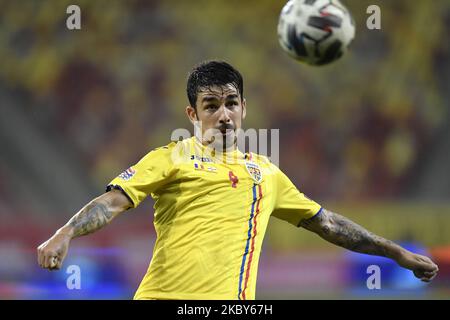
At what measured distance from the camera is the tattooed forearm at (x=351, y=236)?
15.6 ft

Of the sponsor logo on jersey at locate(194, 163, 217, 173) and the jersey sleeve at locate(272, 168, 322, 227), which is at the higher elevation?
the sponsor logo on jersey at locate(194, 163, 217, 173)

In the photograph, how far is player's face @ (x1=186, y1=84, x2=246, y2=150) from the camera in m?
4.45

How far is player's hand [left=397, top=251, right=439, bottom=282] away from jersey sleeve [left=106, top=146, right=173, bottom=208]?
5.08 feet

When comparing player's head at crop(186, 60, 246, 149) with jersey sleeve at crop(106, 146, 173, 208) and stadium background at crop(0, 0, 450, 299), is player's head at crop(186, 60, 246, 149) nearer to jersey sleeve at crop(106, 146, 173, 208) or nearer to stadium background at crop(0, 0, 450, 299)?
jersey sleeve at crop(106, 146, 173, 208)

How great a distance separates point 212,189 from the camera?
14.3 feet

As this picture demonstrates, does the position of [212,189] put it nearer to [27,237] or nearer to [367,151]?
[27,237]

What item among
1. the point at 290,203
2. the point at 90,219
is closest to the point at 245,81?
the point at 290,203

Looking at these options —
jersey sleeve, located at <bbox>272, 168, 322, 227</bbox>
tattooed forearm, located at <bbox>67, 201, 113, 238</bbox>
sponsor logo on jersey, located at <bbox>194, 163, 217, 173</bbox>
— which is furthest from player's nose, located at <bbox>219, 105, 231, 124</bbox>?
tattooed forearm, located at <bbox>67, 201, 113, 238</bbox>

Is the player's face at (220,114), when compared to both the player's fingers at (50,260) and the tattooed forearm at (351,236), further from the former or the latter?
the player's fingers at (50,260)

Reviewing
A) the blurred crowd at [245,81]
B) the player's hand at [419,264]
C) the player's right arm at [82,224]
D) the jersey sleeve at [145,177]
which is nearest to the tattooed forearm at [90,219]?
the player's right arm at [82,224]

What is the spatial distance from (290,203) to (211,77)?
920mm

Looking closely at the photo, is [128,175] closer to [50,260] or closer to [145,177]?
[145,177]

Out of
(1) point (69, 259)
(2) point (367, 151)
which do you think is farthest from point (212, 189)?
(2) point (367, 151)

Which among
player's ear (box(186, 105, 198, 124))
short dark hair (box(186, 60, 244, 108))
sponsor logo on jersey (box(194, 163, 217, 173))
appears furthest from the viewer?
player's ear (box(186, 105, 198, 124))
